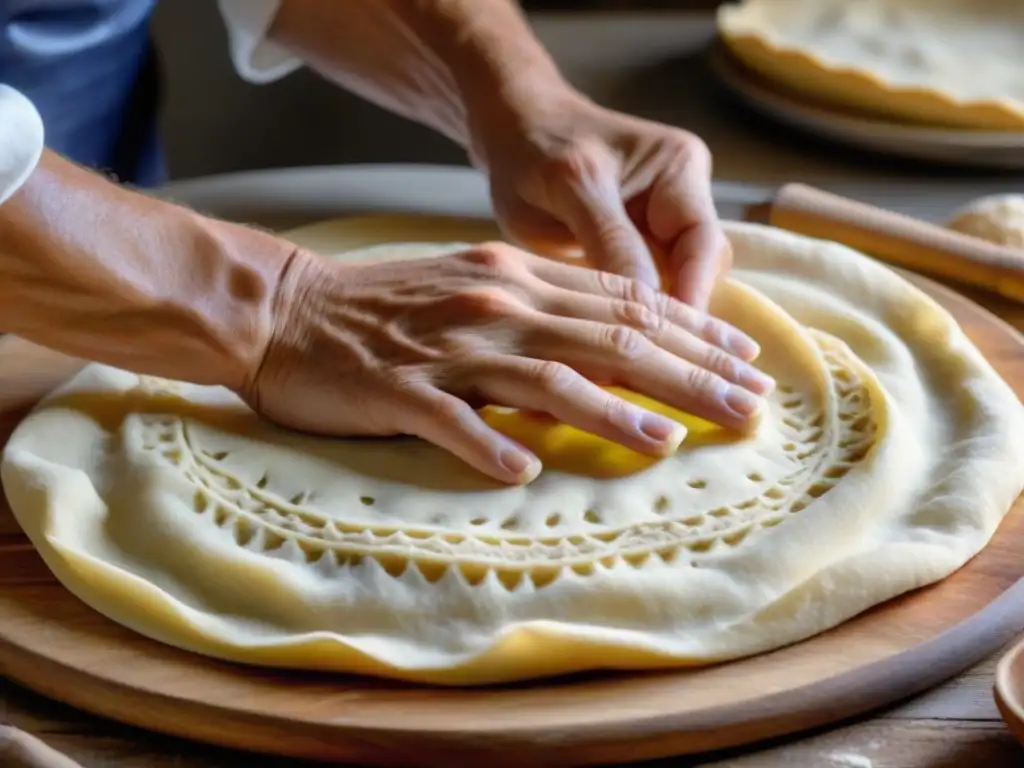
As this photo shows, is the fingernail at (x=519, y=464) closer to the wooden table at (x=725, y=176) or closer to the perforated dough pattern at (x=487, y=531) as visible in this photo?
Result: the perforated dough pattern at (x=487, y=531)

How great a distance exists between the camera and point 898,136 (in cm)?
131

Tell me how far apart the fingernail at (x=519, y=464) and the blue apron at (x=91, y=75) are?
67cm

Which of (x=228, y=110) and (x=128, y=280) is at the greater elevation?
(x=128, y=280)

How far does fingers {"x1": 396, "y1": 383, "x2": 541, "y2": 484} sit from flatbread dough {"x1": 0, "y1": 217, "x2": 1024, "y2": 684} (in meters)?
0.01

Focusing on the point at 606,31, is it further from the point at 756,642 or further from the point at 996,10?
the point at 756,642

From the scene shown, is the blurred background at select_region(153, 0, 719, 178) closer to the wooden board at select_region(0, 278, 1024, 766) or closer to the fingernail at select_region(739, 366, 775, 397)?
the fingernail at select_region(739, 366, 775, 397)

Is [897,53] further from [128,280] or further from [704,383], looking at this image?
[128,280]

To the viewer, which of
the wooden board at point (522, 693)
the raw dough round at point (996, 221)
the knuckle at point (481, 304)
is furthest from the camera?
the raw dough round at point (996, 221)

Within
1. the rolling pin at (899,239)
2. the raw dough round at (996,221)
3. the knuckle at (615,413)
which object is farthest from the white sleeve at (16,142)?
the raw dough round at (996,221)

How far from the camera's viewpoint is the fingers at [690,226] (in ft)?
3.10

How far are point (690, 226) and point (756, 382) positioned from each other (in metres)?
0.21

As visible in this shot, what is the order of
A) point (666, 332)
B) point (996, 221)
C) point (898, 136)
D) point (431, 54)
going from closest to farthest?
1. point (666, 332)
2. point (996, 221)
3. point (431, 54)
4. point (898, 136)

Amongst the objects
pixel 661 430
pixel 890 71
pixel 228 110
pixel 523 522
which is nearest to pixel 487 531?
pixel 523 522

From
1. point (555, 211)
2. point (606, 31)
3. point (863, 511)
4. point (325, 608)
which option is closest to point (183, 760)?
point (325, 608)
